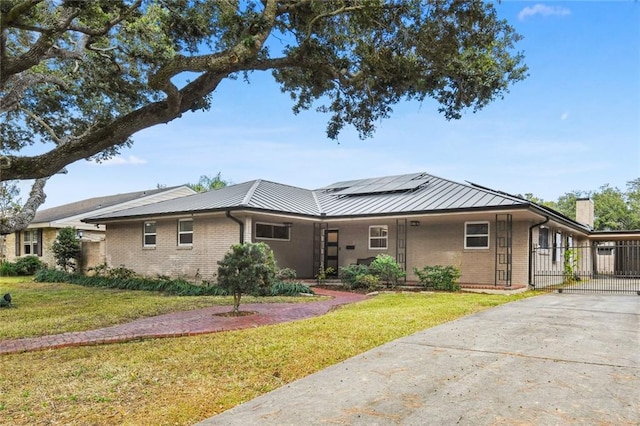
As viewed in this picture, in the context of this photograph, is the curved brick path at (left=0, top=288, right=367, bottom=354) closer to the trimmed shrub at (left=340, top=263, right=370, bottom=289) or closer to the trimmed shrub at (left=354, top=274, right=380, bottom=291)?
the trimmed shrub at (left=354, top=274, right=380, bottom=291)

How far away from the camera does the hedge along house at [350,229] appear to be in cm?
1537

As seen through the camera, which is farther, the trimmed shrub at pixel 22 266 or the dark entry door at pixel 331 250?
the trimmed shrub at pixel 22 266

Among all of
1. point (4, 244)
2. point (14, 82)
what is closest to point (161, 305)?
point (14, 82)

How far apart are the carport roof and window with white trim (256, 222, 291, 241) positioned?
40.8 inches

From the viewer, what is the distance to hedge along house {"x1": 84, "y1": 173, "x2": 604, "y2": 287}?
15367 millimetres

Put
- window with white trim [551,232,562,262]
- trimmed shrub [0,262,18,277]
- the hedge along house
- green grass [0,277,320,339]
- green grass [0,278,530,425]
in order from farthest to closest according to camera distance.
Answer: trimmed shrub [0,262,18,277] < window with white trim [551,232,562,262] < the hedge along house < green grass [0,277,320,339] < green grass [0,278,530,425]

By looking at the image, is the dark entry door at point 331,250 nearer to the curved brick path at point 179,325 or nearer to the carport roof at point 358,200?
the carport roof at point 358,200

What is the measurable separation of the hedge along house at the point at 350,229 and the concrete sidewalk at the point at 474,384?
8145 millimetres

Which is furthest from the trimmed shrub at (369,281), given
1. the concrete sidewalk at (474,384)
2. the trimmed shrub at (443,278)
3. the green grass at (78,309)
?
the concrete sidewalk at (474,384)

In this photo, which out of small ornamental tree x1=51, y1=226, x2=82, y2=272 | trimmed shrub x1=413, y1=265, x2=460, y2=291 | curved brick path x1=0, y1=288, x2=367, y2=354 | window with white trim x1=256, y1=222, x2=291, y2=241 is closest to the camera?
curved brick path x1=0, y1=288, x2=367, y2=354

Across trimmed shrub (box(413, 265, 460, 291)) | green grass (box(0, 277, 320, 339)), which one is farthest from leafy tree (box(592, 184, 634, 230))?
green grass (box(0, 277, 320, 339))

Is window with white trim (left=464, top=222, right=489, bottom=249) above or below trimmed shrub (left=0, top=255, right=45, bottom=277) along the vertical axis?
above

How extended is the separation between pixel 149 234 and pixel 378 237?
9.99 metres

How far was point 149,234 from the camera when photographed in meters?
19.6
